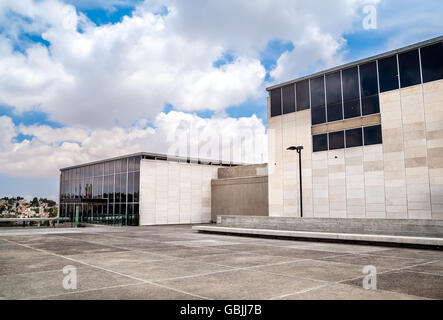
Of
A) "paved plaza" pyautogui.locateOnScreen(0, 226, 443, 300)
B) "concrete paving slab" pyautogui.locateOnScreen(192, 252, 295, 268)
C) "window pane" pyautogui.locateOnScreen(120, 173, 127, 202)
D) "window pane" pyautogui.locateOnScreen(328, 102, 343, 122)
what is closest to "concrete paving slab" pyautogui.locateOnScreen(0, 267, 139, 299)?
"paved plaza" pyautogui.locateOnScreen(0, 226, 443, 300)

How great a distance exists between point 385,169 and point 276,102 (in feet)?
38.9

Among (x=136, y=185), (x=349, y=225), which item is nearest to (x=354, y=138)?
(x=349, y=225)

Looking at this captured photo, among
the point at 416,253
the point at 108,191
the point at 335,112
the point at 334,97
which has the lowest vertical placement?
the point at 416,253

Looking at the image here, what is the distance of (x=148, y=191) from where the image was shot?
117 feet

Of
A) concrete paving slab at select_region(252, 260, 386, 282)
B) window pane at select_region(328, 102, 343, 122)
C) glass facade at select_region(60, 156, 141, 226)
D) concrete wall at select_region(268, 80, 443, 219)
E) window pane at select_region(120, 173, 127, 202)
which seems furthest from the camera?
window pane at select_region(120, 173, 127, 202)

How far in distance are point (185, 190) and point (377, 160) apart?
2066 centimetres

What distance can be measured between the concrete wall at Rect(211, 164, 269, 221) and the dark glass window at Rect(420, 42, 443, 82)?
16.9m

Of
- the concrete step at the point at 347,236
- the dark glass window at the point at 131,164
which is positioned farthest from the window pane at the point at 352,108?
the dark glass window at the point at 131,164

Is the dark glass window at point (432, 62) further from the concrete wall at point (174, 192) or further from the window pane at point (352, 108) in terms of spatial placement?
the concrete wall at point (174, 192)

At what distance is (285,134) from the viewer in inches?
1234

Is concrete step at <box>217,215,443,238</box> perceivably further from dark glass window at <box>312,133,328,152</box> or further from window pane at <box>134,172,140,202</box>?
window pane at <box>134,172,140,202</box>

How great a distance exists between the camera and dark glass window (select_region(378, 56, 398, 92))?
2541 cm

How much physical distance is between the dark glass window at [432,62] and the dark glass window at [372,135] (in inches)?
179

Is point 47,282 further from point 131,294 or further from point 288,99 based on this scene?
point 288,99
